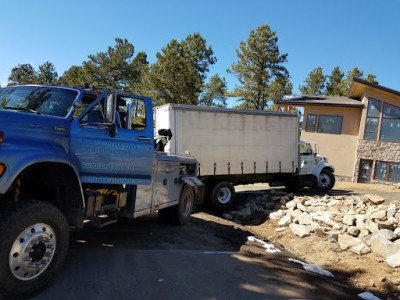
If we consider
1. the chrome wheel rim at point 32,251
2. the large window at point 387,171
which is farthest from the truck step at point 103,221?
the large window at point 387,171

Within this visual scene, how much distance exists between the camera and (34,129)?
3.59 meters

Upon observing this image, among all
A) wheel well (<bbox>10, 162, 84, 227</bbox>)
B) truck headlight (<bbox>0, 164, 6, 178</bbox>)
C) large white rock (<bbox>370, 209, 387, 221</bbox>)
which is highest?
truck headlight (<bbox>0, 164, 6, 178</bbox>)

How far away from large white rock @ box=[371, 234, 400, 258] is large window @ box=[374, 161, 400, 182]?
16170 millimetres

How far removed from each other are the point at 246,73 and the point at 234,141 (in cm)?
2113

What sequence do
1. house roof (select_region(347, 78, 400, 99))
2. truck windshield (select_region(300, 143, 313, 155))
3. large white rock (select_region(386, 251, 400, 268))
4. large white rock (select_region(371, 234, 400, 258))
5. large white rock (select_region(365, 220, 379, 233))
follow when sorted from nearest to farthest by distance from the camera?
1. large white rock (select_region(386, 251, 400, 268))
2. large white rock (select_region(371, 234, 400, 258))
3. large white rock (select_region(365, 220, 379, 233))
4. truck windshield (select_region(300, 143, 313, 155))
5. house roof (select_region(347, 78, 400, 99))

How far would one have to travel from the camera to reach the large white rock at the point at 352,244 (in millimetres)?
7261

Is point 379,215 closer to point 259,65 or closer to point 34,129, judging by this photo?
point 34,129

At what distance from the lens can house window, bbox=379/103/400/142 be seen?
2098 centimetres

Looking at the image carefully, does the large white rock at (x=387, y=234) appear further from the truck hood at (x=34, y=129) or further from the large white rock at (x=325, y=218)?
the truck hood at (x=34, y=129)

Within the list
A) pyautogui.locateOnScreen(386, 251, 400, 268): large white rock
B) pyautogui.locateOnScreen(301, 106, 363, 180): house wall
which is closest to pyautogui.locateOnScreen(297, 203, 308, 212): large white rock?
pyautogui.locateOnScreen(386, 251, 400, 268): large white rock

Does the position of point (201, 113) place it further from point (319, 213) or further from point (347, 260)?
point (347, 260)

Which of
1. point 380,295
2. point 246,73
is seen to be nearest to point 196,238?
point 380,295

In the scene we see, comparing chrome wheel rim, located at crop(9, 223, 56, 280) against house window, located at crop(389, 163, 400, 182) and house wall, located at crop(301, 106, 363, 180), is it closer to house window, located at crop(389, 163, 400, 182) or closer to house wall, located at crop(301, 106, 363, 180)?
house wall, located at crop(301, 106, 363, 180)

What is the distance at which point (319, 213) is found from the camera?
10.0 meters
